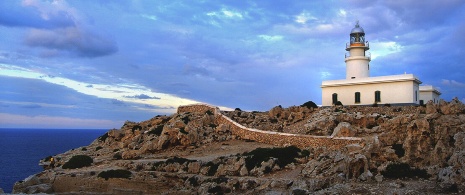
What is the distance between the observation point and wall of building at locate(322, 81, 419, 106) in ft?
125

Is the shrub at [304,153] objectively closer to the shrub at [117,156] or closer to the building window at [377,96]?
the shrub at [117,156]

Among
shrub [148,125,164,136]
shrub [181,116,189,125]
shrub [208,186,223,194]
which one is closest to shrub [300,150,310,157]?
shrub [208,186,223,194]

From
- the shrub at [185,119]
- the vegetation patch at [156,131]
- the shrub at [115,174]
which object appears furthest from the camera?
the shrub at [185,119]

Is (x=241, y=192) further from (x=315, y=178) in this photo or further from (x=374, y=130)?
(x=374, y=130)

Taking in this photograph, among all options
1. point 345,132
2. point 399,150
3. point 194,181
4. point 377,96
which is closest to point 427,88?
point 377,96

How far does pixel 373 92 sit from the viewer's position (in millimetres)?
39875

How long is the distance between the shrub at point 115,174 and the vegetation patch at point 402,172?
15.4m

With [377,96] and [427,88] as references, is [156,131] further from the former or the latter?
[427,88]

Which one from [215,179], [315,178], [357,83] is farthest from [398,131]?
[357,83]

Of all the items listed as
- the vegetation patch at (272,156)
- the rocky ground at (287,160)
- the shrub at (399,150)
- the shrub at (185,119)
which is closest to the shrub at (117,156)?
the rocky ground at (287,160)

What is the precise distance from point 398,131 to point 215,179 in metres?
10.6

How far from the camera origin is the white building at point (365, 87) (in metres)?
38.3

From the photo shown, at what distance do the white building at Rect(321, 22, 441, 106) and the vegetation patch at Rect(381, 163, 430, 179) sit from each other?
65.0 ft

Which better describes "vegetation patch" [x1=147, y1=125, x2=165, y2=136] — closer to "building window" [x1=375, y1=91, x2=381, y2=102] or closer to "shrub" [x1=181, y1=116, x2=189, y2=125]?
"shrub" [x1=181, y1=116, x2=189, y2=125]
